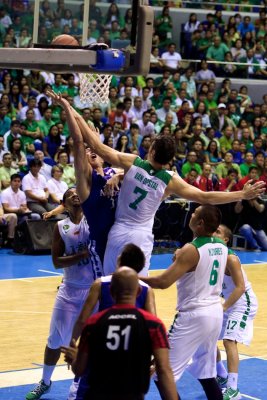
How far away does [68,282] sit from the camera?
8.96 metres

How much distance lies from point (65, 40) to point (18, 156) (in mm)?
10651

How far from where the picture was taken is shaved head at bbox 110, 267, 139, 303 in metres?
5.65

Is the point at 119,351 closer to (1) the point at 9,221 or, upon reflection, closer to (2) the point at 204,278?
(2) the point at 204,278

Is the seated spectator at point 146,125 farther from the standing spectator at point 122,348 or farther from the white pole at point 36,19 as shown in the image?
the standing spectator at point 122,348

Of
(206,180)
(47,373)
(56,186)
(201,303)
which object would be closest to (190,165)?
(206,180)

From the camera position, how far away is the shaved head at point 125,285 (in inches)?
222

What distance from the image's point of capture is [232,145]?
891 inches

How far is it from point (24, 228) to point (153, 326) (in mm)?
11881

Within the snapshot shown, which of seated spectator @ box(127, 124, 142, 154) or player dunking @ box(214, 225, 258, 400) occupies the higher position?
seated spectator @ box(127, 124, 142, 154)

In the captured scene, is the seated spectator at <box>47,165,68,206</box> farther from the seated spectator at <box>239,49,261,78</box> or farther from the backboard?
the seated spectator at <box>239,49,261,78</box>

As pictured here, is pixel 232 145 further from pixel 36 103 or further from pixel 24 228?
pixel 24 228

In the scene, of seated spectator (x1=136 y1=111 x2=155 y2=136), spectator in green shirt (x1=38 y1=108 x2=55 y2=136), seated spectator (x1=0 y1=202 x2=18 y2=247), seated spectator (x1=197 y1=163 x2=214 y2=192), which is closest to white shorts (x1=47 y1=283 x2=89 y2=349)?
seated spectator (x1=0 y1=202 x2=18 y2=247)

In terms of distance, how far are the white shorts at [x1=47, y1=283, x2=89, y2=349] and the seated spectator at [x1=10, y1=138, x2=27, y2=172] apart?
980cm

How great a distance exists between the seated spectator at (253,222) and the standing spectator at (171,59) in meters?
6.79
